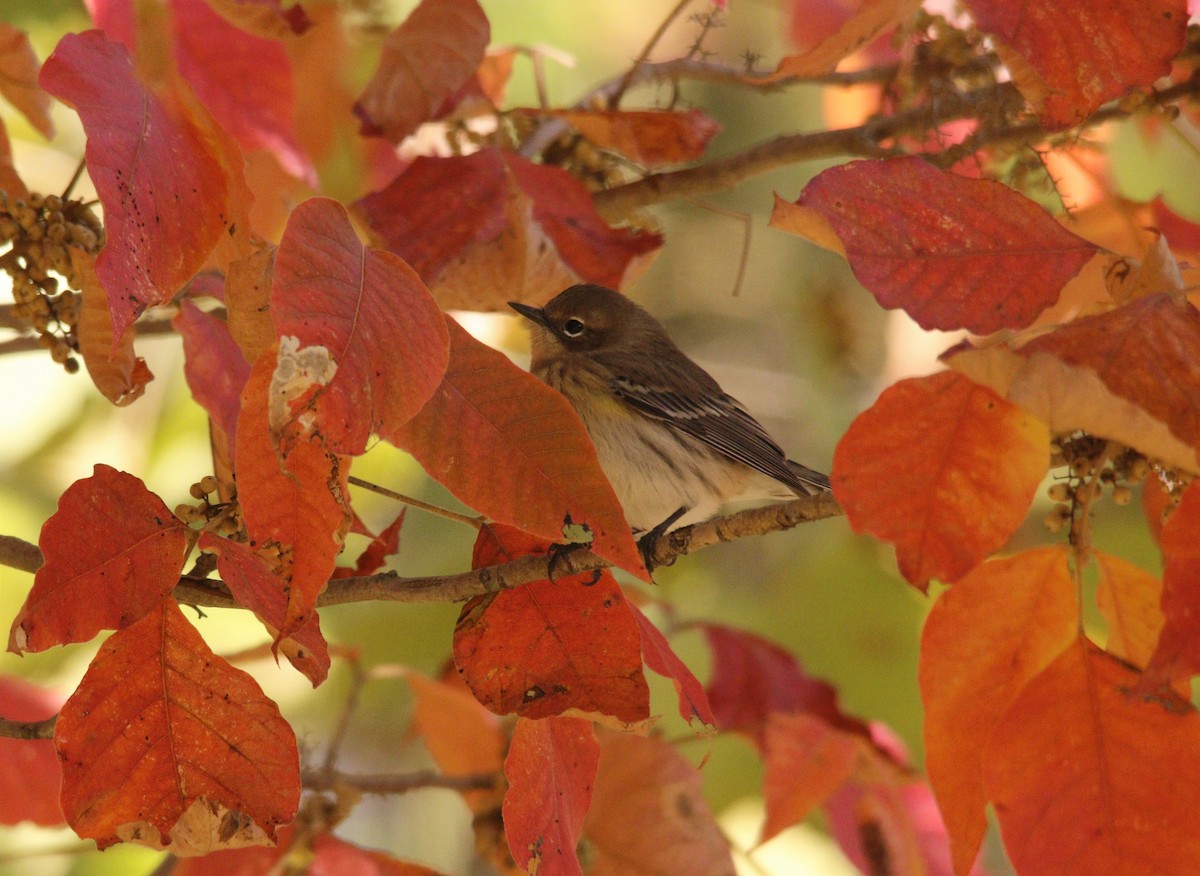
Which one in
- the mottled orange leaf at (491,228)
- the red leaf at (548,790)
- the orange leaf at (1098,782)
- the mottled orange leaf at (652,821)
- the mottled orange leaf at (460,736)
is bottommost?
the mottled orange leaf at (460,736)

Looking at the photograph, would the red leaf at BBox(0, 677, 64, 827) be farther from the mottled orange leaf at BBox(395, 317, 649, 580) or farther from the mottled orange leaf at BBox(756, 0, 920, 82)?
the mottled orange leaf at BBox(756, 0, 920, 82)

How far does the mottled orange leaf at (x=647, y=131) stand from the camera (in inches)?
111

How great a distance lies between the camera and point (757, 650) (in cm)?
340

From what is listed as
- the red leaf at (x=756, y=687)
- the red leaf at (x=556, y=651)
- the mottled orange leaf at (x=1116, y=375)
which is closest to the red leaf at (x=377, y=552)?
the red leaf at (x=556, y=651)

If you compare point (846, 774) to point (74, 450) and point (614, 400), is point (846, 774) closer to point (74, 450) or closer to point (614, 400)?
point (614, 400)

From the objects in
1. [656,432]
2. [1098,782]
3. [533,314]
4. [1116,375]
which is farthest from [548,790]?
[533,314]

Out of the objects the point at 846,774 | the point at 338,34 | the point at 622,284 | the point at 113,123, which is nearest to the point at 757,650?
the point at 846,774

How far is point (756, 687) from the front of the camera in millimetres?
3359

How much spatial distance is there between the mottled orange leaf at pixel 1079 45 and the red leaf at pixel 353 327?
87 centimetres

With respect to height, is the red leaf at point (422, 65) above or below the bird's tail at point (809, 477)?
above

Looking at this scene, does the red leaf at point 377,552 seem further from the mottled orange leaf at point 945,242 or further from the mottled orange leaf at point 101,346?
the mottled orange leaf at point 945,242

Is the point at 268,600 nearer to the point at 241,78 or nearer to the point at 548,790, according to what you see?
the point at 548,790

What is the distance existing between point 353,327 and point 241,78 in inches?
73.4

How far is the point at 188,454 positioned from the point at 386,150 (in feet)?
3.46
